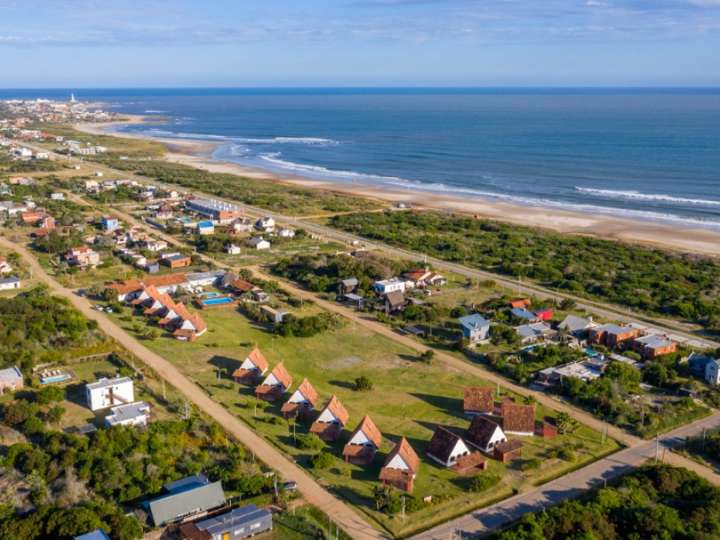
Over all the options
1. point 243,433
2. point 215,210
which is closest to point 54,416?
point 243,433

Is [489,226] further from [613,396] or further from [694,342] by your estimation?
[613,396]

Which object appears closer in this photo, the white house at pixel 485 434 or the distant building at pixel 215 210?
the white house at pixel 485 434

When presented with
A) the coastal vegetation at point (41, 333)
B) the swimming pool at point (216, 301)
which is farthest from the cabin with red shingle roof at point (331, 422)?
the swimming pool at point (216, 301)

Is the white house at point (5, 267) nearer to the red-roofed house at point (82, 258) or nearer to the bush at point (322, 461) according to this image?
the red-roofed house at point (82, 258)

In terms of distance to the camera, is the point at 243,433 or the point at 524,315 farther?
the point at 524,315

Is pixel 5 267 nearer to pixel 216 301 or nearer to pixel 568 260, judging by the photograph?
pixel 216 301

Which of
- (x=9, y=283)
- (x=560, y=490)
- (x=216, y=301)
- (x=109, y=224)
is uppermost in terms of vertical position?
(x=109, y=224)

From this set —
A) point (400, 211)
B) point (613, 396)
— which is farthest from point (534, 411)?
point (400, 211)
